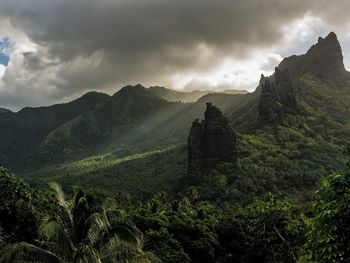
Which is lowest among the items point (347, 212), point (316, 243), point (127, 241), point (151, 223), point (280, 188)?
point (280, 188)

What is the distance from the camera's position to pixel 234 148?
568ft

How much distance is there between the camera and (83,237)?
65.3 feet

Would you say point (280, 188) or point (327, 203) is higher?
point (327, 203)

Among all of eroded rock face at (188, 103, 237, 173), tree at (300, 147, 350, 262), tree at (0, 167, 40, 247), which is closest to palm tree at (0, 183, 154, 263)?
tree at (300, 147, 350, 262)

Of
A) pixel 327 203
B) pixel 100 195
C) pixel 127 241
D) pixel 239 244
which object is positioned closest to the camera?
pixel 327 203

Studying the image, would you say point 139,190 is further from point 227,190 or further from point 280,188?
point 280,188

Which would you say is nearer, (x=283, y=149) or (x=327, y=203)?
(x=327, y=203)

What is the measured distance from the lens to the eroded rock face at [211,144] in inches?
6737

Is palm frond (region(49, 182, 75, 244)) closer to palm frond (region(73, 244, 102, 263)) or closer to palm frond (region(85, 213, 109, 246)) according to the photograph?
palm frond (region(85, 213, 109, 246))

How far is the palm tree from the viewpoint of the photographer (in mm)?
17766

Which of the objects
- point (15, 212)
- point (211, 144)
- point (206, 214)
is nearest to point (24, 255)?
point (15, 212)

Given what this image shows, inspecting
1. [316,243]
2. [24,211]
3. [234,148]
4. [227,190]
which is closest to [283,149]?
[234,148]

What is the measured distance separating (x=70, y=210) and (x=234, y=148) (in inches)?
6099

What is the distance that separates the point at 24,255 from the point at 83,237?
3.51m
